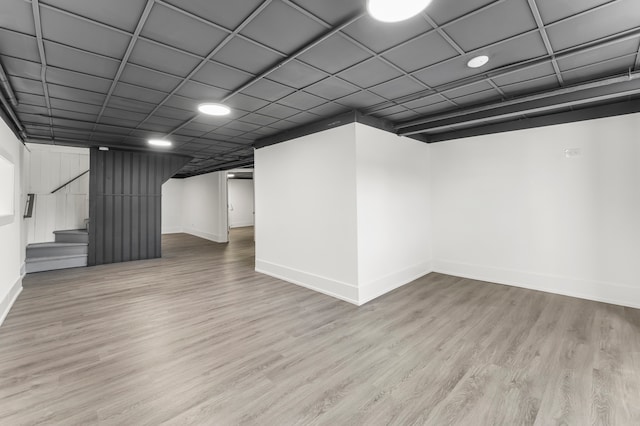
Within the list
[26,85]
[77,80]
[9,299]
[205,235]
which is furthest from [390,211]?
[205,235]

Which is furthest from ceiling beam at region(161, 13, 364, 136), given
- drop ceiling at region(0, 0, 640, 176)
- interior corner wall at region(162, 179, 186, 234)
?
interior corner wall at region(162, 179, 186, 234)

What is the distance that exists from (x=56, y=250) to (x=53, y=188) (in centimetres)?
192

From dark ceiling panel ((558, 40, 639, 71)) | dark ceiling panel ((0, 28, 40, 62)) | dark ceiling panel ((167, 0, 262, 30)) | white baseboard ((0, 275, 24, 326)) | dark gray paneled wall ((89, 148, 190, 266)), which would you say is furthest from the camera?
dark gray paneled wall ((89, 148, 190, 266))

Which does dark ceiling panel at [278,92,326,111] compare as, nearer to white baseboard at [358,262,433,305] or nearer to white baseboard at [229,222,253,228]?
white baseboard at [358,262,433,305]

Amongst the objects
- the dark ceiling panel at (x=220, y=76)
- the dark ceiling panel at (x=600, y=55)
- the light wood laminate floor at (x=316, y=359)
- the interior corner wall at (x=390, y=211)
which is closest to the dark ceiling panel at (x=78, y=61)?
the dark ceiling panel at (x=220, y=76)

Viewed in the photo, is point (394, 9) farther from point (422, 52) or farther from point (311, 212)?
point (311, 212)

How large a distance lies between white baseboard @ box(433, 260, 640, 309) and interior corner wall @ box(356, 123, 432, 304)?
69 centimetres

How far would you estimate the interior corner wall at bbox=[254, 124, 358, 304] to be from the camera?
3.99 metres

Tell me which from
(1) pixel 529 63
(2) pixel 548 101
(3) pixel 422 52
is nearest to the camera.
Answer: (3) pixel 422 52

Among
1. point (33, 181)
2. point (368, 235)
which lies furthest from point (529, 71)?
point (33, 181)

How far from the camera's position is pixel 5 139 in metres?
3.60

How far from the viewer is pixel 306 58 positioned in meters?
2.50

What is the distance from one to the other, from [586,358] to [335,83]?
361 cm

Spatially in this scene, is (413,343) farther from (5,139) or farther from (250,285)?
(5,139)
